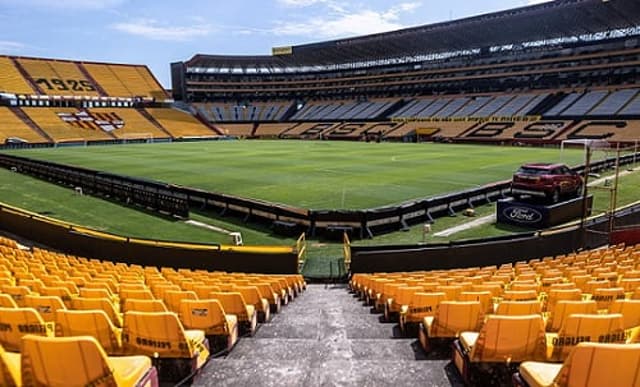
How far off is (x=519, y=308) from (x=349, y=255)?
31.8 ft

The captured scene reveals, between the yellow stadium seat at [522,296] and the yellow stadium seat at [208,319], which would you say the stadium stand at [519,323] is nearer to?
the yellow stadium seat at [522,296]

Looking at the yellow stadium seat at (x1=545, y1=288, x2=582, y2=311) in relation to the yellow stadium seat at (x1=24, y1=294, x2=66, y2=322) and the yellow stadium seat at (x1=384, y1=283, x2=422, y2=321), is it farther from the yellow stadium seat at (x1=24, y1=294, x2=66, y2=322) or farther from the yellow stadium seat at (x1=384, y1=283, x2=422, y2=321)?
the yellow stadium seat at (x1=24, y1=294, x2=66, y2=322)

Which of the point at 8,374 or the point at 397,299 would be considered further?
the point at 397,299

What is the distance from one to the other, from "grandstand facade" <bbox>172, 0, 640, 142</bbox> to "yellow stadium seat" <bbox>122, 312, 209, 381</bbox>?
58.2 m

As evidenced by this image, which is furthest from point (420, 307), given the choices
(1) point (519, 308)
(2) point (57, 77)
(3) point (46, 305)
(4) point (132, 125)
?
(2) point (57, 77)

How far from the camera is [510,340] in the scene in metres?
4.20

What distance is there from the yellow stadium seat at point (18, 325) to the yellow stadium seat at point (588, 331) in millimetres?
4696

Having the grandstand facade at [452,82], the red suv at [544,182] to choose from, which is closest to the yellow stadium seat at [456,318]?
the red suv at [544,182]

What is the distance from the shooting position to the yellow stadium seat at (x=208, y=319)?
5.34m

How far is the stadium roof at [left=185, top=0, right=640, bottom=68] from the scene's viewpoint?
2377 inches

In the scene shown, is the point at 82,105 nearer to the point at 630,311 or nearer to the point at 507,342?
the point at 507,342

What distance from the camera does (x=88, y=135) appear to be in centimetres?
7325

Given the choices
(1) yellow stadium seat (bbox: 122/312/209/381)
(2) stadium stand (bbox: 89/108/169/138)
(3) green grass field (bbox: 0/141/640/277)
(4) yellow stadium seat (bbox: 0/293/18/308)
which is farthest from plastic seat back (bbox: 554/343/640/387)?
(2) stadium stand (bbox: 89/108/169/138)

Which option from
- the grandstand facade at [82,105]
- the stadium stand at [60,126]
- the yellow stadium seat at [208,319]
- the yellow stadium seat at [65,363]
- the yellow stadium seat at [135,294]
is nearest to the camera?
the yellow stadium seat at [65,363]
